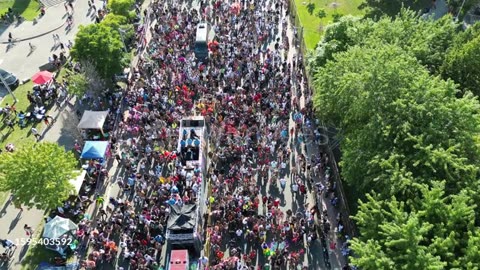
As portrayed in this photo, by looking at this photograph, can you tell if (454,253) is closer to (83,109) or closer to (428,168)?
(428,168)

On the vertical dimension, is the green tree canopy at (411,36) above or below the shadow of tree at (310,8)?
below

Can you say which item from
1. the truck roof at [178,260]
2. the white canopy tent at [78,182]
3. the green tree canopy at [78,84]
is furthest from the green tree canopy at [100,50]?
the truck roof at [178,260]

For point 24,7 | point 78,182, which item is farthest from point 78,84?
point 24,7

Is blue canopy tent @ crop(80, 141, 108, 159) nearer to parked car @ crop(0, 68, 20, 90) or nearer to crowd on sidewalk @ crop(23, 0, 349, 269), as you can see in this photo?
crowd on sidewalk @ crop(23, 0, 349, 269)

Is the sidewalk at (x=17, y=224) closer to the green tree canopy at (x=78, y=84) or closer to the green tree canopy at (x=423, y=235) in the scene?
the green tree canopy at (x=78, y=84)

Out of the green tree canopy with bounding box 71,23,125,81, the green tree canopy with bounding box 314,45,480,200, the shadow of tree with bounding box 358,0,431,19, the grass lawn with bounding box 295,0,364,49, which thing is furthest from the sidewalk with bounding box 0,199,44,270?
the shadow of tree with bounding box 358,0,431,19

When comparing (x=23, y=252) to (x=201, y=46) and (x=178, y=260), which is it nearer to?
(x=178, y=260)
